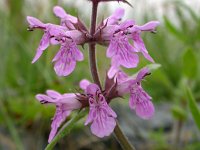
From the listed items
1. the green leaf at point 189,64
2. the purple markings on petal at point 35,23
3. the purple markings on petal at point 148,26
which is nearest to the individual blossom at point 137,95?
the purple markings on petal at point 148,26

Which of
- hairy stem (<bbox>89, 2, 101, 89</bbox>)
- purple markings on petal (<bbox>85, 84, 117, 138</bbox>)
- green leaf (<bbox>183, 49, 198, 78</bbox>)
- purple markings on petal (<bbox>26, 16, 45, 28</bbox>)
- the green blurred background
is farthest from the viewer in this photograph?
the green blurred background

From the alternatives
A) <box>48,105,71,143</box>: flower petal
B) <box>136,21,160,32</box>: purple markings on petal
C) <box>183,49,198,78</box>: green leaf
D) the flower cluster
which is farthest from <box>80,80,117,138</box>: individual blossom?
<box>183,49,198,78</box>: green leaf

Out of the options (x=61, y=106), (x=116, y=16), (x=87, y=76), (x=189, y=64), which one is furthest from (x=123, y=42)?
(x=87, y=76)

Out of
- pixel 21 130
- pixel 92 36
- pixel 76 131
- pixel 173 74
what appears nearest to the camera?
pixel 92 36

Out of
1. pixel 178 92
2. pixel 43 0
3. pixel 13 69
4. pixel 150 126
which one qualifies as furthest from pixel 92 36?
pixel 43 0

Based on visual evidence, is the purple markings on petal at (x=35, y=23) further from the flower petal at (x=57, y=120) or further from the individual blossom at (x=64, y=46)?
the flower petal at (x=57, y=120)

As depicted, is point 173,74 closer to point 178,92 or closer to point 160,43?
point 160,43

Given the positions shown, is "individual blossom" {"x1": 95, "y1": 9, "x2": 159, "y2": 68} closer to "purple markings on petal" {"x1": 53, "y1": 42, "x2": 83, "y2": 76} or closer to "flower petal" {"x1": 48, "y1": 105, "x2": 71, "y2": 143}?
"purple markings on petal" {"x1": 53, "y1": 42, "x2": 83, "y2": 76}
